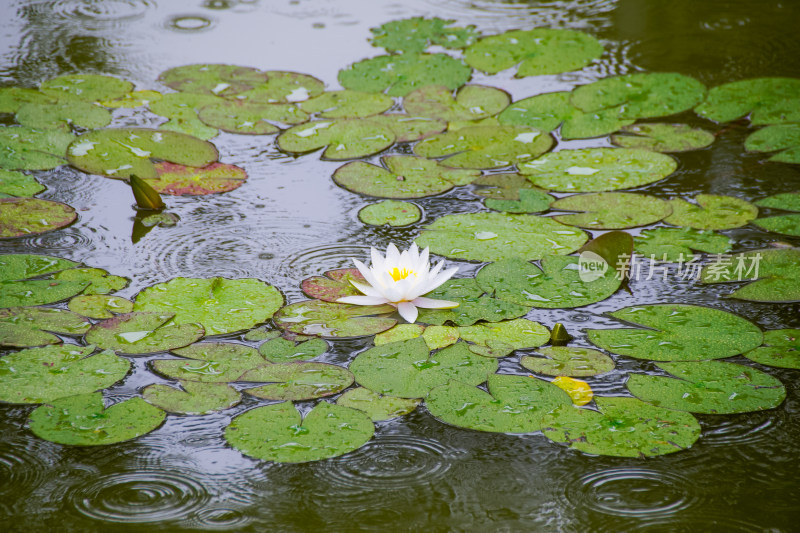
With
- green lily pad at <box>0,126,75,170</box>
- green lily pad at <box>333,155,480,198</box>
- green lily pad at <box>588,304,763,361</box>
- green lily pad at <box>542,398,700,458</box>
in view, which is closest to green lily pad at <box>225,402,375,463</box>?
green lily pad at <box>542,398,700,458</box>

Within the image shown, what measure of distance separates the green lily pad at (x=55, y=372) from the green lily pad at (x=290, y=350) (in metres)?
0.32

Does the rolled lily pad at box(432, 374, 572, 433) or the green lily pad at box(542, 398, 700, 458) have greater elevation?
the green lily pad at box(542, 398, 700, 458)

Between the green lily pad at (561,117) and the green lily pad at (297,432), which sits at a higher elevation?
the green lily pad at (561,117)

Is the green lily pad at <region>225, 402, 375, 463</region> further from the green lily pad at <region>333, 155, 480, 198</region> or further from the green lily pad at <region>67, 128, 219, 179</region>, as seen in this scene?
the green lily pad at <region>67, 128, 219, 179</region>

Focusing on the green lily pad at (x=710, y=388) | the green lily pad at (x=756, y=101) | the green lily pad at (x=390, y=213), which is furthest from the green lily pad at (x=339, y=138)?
the green lily pad at (x=710, y=388)

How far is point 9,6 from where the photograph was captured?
393 cm

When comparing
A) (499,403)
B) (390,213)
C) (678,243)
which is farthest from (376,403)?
(678,243)

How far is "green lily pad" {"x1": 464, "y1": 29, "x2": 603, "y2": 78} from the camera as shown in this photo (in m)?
3.40

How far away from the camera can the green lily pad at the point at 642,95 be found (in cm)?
302

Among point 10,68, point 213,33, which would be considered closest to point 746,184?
point 213,33

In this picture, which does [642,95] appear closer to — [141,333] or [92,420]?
[141,333]

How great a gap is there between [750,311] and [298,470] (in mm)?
1260

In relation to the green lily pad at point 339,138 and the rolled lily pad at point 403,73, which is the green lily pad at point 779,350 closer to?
the green lily pad at point 339,138

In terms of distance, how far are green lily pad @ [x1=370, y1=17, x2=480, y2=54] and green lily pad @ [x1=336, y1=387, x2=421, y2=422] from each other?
7.54ft
